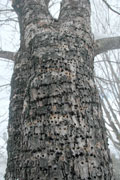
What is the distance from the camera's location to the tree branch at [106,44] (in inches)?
77.2

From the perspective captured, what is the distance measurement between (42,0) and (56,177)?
1711 mm

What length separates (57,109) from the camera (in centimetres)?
112

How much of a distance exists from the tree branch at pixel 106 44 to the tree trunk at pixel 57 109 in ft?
1.06

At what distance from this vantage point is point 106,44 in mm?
2027

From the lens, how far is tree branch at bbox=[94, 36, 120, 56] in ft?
6.44

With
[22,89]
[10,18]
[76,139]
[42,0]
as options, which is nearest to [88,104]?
[76,139]

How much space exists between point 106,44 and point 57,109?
1199 mm

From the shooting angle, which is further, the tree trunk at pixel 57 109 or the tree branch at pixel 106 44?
the tree branch at pixel 106 44

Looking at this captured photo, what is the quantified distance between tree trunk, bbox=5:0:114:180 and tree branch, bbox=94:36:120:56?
1.06 feet

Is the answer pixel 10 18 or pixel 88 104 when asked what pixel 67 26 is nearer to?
Answer: pixel 88 104

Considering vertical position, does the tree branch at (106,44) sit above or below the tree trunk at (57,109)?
above

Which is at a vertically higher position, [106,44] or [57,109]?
[106,44]

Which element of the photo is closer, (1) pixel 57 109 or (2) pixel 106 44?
(1) pixel 57 109

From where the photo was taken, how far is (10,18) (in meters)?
3.36
